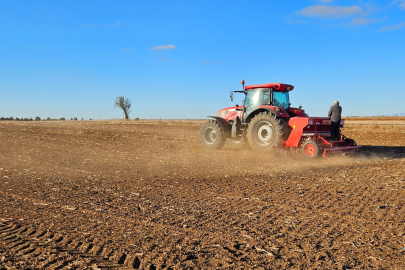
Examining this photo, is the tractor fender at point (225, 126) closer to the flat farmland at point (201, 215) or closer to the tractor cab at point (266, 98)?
the tractor cab at point (266, 98)

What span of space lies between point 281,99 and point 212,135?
3.24m

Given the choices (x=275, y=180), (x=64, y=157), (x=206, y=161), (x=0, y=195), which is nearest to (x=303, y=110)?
(x=206, y=161)

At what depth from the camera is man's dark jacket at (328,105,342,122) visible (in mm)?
11961

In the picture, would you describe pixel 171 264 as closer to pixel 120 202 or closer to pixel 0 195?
pixel 120 202

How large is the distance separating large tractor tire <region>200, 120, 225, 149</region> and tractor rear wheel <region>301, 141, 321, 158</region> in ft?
11.5

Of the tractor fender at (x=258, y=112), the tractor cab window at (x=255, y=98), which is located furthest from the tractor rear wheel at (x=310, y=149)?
the tractor cab window at (x=255, y=98)

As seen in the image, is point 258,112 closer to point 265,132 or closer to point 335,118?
point 265,132

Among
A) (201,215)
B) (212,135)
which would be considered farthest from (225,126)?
(201,215)

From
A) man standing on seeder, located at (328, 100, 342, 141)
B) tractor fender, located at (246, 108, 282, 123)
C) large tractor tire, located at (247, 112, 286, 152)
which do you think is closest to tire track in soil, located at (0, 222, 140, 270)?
large tractor tire, located at (247, 112, 286, 152)

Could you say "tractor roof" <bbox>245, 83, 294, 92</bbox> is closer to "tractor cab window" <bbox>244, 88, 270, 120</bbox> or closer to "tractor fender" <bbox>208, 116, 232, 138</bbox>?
"tractor cab window" <bbox>244, 88, 270, 120</bbox>

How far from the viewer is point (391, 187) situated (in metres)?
7.07

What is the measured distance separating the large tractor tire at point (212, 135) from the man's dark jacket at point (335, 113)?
4030 millimetres

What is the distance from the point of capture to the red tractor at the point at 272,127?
1124 cm

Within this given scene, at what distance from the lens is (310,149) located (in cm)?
1102
